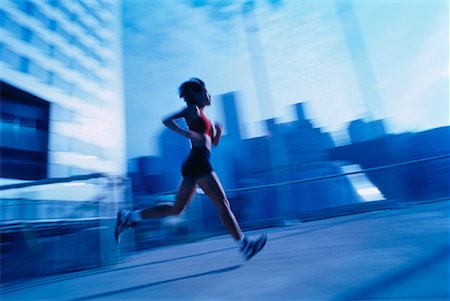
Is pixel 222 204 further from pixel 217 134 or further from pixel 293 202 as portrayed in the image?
pixel 293 202

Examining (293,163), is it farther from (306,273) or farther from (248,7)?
(306,273)

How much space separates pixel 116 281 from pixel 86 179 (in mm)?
1252

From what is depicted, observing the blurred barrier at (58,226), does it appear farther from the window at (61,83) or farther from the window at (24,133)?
the window at (61,83)

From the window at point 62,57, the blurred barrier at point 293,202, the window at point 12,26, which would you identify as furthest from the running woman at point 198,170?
the window at point 62,57

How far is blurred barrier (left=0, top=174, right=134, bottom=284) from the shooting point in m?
2.41

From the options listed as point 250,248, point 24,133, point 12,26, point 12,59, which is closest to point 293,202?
point 250,248

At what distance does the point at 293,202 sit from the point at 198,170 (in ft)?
10.1

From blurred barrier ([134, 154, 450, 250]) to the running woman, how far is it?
219 cm

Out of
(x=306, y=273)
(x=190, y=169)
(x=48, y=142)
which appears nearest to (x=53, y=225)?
(x=190, y=169)

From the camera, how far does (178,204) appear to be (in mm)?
1672

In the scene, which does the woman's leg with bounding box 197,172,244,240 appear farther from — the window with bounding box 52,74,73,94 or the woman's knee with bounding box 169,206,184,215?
the window with bounding box 52,74,73,94

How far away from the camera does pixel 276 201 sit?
4.30 meters

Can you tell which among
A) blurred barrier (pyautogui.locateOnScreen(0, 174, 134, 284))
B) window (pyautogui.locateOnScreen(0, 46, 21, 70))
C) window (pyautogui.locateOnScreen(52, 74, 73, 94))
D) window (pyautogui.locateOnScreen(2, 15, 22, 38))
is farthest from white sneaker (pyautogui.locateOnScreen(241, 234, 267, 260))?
window (pyautogui.locateOnScreen(52, 74, 73, 94))

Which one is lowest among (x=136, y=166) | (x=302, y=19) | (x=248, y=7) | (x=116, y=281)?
(x=116, y=281)
